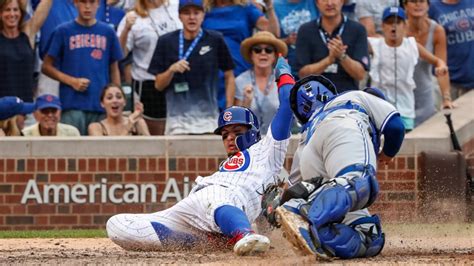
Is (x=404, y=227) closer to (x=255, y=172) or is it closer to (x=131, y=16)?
(x=255, y=172)

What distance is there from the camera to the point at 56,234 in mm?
12484

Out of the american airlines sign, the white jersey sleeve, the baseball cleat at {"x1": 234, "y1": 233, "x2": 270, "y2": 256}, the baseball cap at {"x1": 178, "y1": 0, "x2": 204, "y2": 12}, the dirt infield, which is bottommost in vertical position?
the american airlines sign

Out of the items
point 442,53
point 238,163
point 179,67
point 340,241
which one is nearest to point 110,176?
point 179,67

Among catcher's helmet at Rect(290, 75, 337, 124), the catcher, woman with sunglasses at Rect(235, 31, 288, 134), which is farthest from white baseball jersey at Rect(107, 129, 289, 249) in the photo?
woman with sunglasses at Rect(235, 31, 288, 134)

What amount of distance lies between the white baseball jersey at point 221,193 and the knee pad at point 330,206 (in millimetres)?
1361

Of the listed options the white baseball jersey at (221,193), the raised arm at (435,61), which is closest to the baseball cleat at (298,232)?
the white baseball jersey at (221,193)

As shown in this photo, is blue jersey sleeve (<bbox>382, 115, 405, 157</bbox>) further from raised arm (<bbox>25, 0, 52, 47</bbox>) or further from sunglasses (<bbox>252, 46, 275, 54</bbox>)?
raised arm (<bbox>25, 0, 52, 47</bbox>)

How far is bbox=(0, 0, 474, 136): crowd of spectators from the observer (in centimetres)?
1363

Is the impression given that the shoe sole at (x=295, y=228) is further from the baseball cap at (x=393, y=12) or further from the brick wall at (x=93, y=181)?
the baseball cap at (x=393, y=12)

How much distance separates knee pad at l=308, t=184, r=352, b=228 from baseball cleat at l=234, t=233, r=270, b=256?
572 mm

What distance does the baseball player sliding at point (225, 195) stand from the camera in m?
8.98

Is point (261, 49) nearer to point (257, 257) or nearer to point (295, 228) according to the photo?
point (257, 257)

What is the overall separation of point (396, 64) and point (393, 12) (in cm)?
59

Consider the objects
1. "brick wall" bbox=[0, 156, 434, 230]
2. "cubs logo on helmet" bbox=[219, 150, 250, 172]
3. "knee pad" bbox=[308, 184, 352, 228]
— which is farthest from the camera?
"brick wall" bbox=[0, 156, 434, 230]
